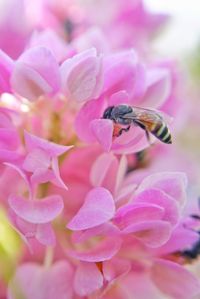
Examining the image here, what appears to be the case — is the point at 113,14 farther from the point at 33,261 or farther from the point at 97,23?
the point at 33,261

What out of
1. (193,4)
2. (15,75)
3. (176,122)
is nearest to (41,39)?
(15,75)

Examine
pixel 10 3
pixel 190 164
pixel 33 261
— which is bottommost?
pixel 33 261

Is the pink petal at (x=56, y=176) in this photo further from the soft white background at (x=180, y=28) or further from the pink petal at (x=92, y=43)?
the soft white background at (x=180, y=28)

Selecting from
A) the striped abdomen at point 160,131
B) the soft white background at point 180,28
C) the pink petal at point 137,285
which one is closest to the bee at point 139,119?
the striped abdomen at point 160,131

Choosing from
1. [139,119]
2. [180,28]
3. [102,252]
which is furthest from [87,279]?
[180,28]

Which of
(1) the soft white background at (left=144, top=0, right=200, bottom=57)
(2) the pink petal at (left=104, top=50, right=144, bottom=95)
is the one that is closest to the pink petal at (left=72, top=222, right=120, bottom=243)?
(2) the pink petal at (left=104, top=50, right=144, bottom=95)

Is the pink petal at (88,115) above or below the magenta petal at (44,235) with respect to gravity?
above
